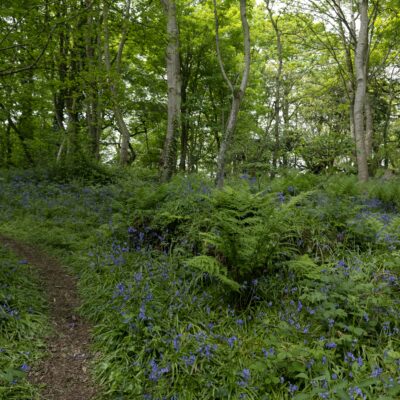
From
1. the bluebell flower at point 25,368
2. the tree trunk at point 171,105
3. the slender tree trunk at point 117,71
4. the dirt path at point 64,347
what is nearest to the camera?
the bluebell flower at point 25,368

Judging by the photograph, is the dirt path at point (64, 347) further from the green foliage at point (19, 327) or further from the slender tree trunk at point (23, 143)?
the slender tree trunk at point (23, 143)

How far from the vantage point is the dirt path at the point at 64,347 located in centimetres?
341

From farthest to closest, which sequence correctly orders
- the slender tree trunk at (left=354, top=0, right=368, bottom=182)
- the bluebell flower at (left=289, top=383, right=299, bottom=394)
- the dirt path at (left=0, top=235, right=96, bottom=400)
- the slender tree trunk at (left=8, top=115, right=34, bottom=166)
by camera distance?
1. the slender tree trunk at (left=8, top=115, right=34, bottom=166)
2. the slender tree trunk at (left=354, top=0, right=368, bottom=182)
3. the dirt path at (left=0, top=235, right=96, bottom=400)
4. the bluebell flower at (left=289, top=383, right=299, bottom=394)

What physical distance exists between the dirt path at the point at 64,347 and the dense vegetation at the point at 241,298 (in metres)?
0.18

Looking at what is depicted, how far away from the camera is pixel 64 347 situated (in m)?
4.01

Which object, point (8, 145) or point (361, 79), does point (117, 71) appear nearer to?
point (361, 79)

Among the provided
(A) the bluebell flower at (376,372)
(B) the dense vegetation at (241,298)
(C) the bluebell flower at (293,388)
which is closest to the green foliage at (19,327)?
(B) the dense vegetation at (241,298)

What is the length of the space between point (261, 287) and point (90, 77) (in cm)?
686

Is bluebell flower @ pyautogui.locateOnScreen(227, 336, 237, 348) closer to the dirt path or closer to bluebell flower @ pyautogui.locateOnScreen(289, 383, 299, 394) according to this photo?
bluebell flower @ pyautogui.locateOnScreen(289, 383, 299, 394)

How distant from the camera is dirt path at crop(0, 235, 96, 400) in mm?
3412

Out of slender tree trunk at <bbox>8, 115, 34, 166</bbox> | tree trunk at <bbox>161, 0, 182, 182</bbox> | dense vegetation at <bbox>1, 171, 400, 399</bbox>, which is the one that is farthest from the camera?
slender tree trunk at <bbox>8, 115, 34, 166</bbox>

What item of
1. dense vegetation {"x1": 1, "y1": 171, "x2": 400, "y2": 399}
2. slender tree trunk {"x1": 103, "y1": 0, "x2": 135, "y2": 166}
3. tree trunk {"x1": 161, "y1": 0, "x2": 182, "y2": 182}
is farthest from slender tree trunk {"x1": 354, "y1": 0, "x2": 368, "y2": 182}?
slender tree trunk {"x1": 103, "y1": 0, "x2": 135, "y2": 166}

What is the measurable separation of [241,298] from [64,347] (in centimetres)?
218

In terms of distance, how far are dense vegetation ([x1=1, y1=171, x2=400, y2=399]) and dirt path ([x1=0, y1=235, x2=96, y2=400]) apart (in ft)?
0.60
